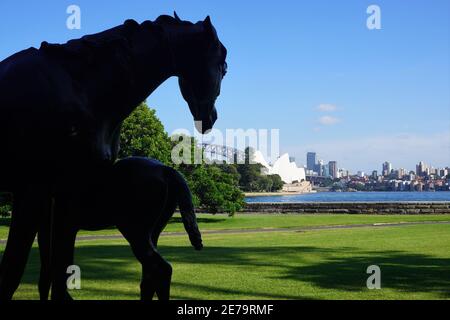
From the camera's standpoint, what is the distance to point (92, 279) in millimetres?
12117

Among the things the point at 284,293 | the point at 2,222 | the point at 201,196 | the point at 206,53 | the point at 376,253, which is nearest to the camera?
the point at 206,53

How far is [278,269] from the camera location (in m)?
13.8

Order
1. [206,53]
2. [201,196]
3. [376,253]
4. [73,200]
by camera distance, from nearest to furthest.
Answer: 1. [73,200]
2. [206,53]
3. [376,253]
4. [201,196]

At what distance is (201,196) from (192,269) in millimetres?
25697

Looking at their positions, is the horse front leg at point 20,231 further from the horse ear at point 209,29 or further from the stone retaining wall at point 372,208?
the stone retaining wall at point 372,208

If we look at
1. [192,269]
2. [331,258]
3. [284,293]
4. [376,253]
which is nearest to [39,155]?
[284,293]

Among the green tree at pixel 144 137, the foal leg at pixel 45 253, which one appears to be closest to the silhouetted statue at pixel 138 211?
the foal leg at pixel 45 253

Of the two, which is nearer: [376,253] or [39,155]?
[39,155]

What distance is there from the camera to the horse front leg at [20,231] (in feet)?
13.1

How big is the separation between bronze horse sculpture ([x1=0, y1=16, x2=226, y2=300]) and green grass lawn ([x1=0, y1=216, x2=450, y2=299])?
5.77 metres

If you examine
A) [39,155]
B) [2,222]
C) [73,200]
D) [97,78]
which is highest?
[97,78]

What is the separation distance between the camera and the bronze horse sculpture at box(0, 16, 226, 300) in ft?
13.1
